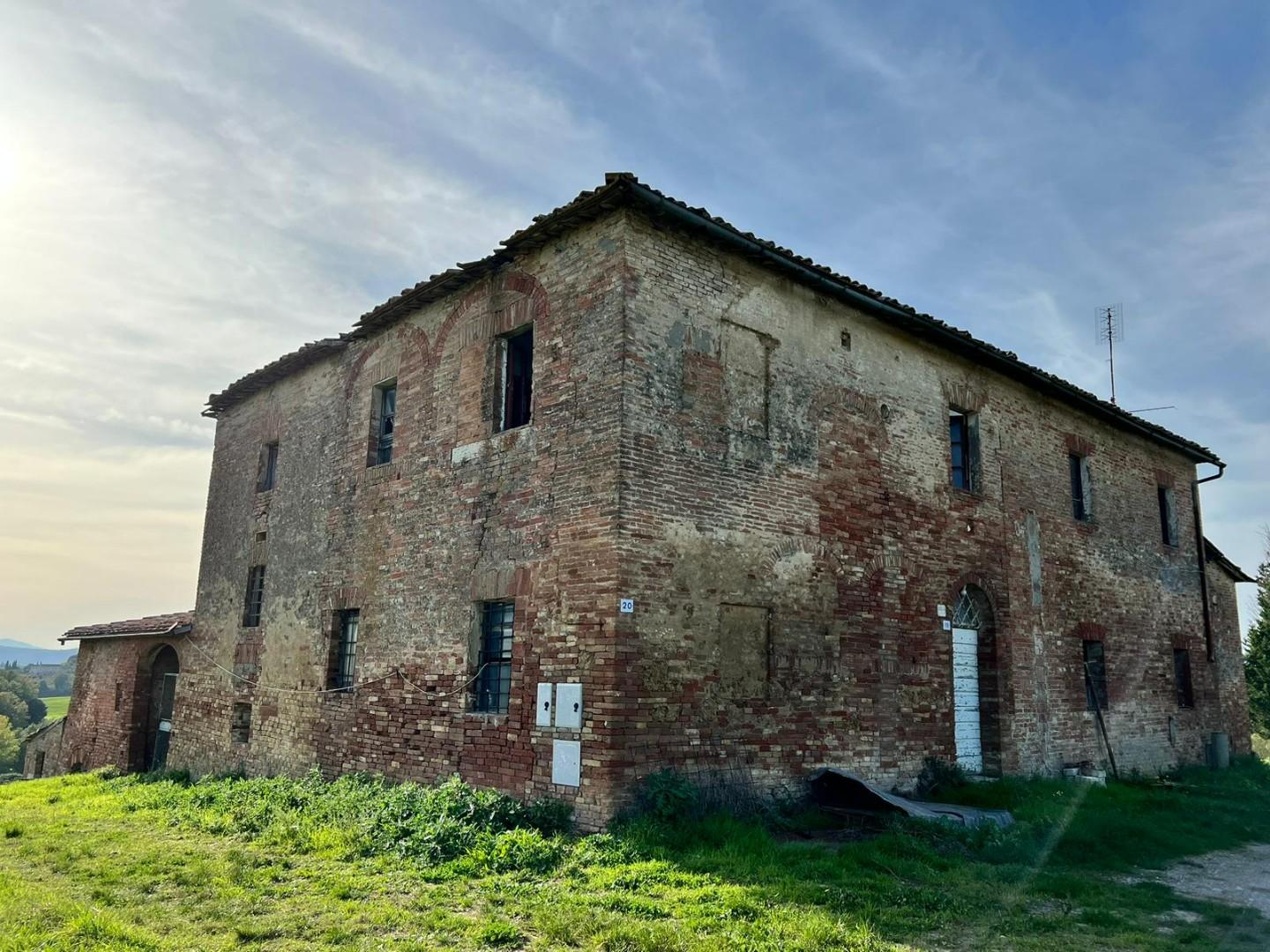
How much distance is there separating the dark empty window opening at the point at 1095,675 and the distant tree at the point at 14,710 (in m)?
73.9

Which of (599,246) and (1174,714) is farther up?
(599,246)

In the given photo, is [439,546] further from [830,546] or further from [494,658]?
[830,546]

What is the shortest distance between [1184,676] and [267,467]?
17507 mm

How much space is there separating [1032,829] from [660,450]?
216 inches

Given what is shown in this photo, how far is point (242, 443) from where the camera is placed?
16.4 metres

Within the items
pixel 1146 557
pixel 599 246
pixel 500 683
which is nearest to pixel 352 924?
pixel 500 683

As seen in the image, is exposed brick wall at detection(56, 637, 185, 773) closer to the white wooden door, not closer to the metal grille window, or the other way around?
the metal grille window

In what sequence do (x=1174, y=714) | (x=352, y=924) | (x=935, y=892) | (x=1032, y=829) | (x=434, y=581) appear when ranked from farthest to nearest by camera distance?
(x=1174, y=714) < (x=434, y=581) < (x=1032, y=829) < (x=935, y=892) < (x=352, y=924)

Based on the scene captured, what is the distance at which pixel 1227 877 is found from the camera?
8359 millimetres

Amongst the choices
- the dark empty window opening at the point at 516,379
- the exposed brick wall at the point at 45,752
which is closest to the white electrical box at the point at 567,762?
the dark empty window opening at the point at 516,379

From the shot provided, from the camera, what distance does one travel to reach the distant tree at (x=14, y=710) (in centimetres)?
6569

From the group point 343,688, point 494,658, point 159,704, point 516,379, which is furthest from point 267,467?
point 494,658

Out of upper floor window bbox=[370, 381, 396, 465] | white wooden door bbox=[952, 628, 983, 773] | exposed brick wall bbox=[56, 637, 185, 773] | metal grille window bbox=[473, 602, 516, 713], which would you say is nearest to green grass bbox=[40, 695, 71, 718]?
exposed brick wall bbox=[56, 637, 185, 773]

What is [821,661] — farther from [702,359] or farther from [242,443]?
[242,443]
